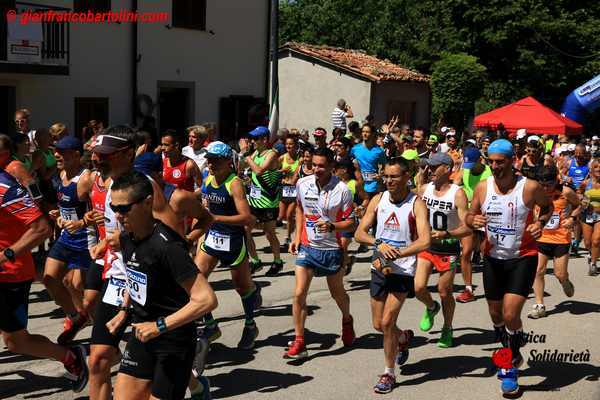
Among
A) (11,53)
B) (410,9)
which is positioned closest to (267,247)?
(11,53)

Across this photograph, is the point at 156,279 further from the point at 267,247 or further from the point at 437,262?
the point at 267,247

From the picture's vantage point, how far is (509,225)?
23.1 ft

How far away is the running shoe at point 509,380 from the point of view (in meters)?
6.77

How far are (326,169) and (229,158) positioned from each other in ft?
2.96

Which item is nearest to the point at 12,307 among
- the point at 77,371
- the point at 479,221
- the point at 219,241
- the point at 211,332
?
the point at 77,371

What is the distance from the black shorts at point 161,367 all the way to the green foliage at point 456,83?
27202 millimetres

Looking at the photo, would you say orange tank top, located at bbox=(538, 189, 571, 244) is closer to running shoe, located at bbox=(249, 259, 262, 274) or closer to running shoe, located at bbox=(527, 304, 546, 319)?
running shoe, located at bbox=(527, 304, 546, 319)

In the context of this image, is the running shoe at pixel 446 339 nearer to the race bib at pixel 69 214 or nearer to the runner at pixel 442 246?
the runner at pixel 442 246

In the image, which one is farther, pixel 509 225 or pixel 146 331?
pixel 509 225

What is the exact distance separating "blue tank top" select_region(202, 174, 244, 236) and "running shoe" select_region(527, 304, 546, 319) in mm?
3703

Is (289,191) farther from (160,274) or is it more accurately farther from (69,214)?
(160,274)

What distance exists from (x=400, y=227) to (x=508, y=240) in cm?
93

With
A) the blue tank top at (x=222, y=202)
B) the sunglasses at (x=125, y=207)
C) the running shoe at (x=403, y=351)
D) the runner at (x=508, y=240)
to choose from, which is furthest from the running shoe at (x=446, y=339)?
the sunglasses at (x=125, y=207)

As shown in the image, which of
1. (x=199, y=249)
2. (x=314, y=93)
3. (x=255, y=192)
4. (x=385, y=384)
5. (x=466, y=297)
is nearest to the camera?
(x=385, y=384)
